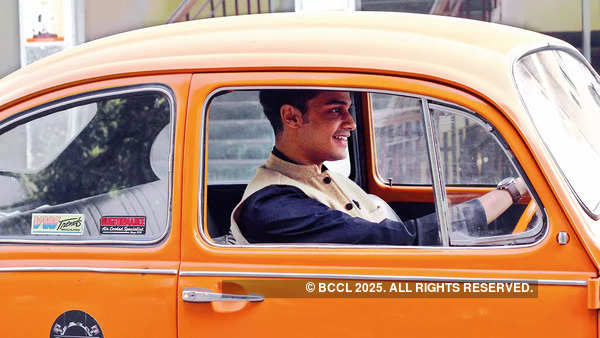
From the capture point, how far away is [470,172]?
8.66 ft

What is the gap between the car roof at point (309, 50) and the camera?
95.8 inches

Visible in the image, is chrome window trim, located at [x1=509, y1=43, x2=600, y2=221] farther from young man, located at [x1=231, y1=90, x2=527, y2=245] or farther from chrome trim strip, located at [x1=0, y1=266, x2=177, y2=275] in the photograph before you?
chrome trim strip, located at [x1=0, y1=266, x2=177, y2=275]

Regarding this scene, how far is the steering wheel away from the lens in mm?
2346

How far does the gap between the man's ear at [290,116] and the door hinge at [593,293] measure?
3.57 feet

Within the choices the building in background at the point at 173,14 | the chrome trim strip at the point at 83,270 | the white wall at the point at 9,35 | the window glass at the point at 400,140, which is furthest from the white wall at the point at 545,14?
the chrome trim strip at the point at 83,270

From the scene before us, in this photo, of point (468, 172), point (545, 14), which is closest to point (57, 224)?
point (468, 172)

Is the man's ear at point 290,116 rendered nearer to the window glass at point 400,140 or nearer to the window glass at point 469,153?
the window glass at point 400,140

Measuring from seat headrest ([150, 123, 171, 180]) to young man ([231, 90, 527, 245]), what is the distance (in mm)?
288

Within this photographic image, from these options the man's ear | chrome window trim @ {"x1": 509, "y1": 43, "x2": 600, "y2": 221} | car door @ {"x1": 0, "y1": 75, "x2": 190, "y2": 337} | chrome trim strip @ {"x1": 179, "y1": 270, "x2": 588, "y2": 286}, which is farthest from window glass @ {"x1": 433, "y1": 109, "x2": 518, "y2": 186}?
car door @ {"x1": 0, "y1": 75, "x2": 190, "y2": 337}

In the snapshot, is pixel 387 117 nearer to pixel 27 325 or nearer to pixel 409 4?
pixel 27 325

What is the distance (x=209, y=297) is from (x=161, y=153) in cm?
49

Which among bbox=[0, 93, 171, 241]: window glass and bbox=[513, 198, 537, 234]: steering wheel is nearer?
bbox=[513, 198, 537, 234]: steering wheel

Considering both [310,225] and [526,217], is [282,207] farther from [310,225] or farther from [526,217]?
[526,217]

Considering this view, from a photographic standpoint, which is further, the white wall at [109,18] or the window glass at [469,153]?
the white wall at [109,18]
